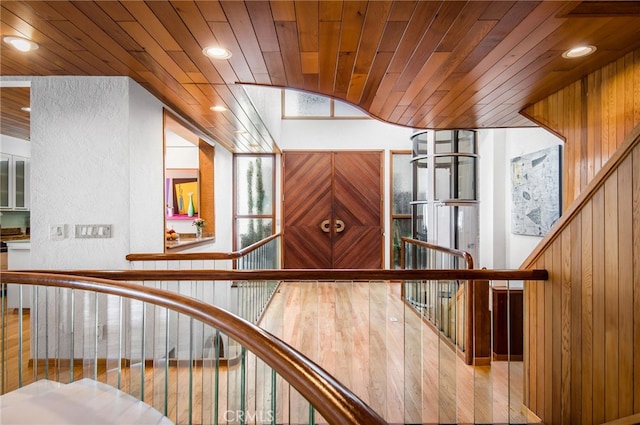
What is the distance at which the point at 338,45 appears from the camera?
2.23 m

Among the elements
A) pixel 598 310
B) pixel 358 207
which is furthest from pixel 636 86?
pixel 358 207

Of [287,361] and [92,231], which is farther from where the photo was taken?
[92,231]

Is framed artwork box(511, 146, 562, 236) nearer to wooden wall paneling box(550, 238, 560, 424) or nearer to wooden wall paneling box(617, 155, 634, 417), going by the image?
wooden wall paneling box(550, 238, 560, 424)

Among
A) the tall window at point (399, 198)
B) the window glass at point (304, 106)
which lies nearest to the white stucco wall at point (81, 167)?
the window glass at point (304, 106)

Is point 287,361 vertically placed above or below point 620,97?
below

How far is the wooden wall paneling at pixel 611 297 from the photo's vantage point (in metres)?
1.87

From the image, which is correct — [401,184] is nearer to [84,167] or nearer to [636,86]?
[636,86]

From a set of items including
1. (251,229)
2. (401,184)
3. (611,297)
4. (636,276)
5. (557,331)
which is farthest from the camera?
(401,184)

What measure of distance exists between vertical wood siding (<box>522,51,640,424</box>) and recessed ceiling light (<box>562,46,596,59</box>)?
1.06 ft

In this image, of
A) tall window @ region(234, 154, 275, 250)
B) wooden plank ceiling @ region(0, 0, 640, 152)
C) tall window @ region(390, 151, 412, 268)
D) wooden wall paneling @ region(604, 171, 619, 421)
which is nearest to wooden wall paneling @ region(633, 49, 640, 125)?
wooden plank ceiling @ region(0, 0, 640, 152)

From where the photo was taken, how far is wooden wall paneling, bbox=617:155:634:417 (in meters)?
1.79

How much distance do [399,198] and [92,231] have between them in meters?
5.31

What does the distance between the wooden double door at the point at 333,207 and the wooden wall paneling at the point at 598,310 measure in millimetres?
4932

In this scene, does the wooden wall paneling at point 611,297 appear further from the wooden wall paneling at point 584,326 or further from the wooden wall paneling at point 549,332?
the wooden wall paneling at point 549,332
